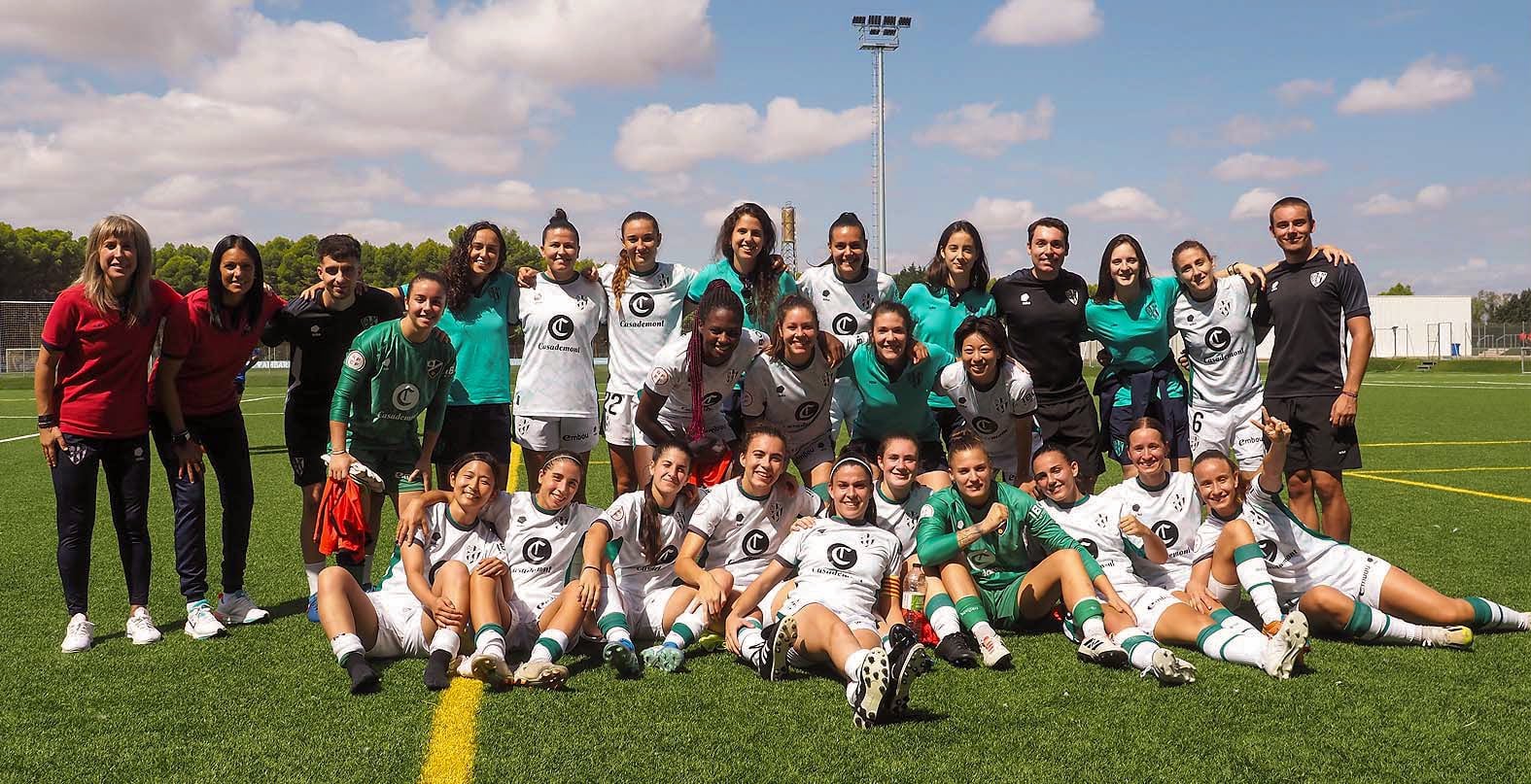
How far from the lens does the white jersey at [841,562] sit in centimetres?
427

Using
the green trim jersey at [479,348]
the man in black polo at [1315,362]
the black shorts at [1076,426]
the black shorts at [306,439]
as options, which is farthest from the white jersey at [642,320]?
the man in black polo at [1315,362]

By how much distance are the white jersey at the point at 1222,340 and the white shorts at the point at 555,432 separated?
10.6ft

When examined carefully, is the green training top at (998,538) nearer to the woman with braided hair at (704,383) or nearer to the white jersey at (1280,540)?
the white jersey at (1280,540)

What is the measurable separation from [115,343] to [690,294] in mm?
2678

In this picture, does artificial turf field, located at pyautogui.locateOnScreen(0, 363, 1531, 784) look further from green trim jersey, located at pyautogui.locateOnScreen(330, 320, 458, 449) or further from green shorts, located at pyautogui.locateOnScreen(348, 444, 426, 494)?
green trim jersey, located at pyautogui.locateOnScreen(330, 320, 458, 449)

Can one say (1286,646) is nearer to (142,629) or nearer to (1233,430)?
(1233,430)

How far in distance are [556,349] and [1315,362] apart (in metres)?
3.87

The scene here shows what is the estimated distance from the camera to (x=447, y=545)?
4.45 metres

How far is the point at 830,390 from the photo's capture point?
17.2ft

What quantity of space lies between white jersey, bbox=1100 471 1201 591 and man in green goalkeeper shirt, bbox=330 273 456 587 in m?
3.14

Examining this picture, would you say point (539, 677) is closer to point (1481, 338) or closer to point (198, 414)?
point (198, 414)

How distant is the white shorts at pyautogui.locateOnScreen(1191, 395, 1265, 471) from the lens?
18.6 feet

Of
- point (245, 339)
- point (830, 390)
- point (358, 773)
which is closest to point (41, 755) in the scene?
point (358, 773)

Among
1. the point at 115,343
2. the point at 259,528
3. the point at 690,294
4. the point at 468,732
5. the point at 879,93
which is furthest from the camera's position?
the point at 879,93
